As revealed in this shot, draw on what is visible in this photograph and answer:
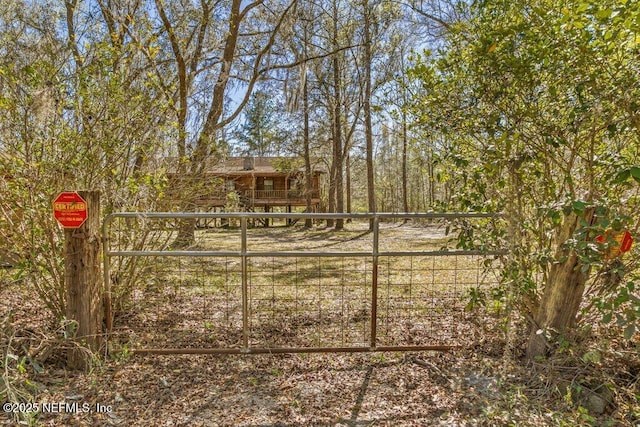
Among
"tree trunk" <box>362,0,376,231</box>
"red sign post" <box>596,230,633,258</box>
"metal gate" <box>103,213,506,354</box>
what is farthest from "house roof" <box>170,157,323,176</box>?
"red sign post" <box>596,230,633,258</box>

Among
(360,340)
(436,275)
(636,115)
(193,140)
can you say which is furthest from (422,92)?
(436,275)

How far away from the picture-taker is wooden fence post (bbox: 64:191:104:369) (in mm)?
2652

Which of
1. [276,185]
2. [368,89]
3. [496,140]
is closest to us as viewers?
[496,140]

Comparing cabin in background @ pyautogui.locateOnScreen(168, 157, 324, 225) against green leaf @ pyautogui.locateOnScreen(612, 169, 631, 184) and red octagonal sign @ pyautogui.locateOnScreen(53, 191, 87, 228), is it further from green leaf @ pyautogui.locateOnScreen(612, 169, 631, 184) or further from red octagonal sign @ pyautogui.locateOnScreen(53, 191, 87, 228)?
green leaf @ pyautogui.locateOnScreen(612, 169, 631, 184)

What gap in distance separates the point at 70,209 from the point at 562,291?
11.7ft

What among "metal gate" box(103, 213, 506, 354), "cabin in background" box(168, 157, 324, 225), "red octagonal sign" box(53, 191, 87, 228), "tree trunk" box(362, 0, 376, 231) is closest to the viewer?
"red octagonal sign" box(53, 191, 87, 228)

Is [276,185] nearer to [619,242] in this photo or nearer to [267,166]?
[267,166]

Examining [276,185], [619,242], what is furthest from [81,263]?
[276,185]

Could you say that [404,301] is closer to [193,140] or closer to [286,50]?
[193,140]

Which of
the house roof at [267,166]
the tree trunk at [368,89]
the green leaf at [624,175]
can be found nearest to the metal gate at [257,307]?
the green leaf at [624,175]

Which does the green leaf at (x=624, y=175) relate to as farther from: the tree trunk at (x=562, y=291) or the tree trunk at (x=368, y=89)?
the tree trunk at (x=368, y=89)

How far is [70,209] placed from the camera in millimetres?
2582

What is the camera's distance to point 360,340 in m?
3.35

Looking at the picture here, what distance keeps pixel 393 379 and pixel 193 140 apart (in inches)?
138
